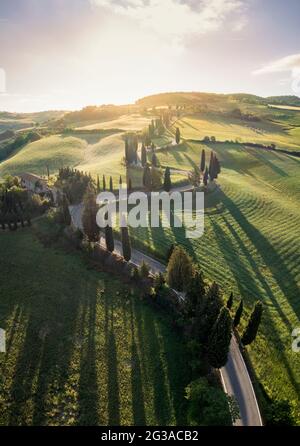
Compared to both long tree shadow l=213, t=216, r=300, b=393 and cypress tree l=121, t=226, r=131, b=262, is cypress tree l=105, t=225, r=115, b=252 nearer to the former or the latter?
cypress tree l=121, t=226, r=131, b=262

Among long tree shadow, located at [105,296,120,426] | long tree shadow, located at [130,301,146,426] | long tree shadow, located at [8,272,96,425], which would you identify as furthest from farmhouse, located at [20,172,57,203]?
long tree shadow, located at [130,301,146,426]

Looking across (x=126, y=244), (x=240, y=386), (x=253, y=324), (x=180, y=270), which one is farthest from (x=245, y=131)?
(x=240, y=386)

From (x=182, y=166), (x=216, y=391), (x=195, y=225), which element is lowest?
(x=216, y=391)

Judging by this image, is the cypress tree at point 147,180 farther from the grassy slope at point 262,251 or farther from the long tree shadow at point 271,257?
the long tree shadow at point 271,257

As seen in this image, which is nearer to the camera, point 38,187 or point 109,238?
point 109,238

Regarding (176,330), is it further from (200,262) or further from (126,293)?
(200,262)

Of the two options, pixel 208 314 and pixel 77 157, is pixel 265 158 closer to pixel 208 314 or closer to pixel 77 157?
pixel 77 157

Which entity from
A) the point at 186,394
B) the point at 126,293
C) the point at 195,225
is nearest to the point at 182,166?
the point at 195,225
